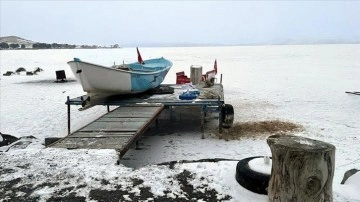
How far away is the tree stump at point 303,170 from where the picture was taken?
383 cm

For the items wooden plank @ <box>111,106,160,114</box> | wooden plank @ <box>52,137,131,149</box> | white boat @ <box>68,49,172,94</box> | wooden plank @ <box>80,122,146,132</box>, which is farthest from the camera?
white boat @ <box>68,49,172,94</box>

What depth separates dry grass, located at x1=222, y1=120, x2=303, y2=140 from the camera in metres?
10.0

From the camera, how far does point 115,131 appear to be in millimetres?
7227

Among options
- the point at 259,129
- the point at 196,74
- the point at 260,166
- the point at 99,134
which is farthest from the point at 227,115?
the point at 196,74

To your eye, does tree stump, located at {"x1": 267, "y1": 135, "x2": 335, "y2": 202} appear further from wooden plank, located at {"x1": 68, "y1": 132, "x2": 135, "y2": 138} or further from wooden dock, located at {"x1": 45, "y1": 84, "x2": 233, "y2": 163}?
wooden plank, located at {"x1": 68, "y1": 132, "x2": 135, "y2": 138}

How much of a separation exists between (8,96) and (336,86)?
64.1 ft

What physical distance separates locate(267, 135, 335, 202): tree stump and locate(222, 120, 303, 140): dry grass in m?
5.79

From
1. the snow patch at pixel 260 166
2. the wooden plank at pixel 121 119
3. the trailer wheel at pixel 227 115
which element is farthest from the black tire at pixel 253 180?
the trailer wheel at pixel 227 115

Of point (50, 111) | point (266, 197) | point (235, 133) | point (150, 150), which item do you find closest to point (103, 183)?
point (266, 197)

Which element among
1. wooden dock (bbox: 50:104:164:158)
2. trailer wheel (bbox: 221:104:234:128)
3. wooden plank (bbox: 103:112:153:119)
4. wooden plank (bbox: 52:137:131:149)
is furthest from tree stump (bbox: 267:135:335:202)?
trailer wheel (bbox: 221:104:234:128)

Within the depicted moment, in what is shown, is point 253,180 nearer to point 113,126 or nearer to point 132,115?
point 113,126

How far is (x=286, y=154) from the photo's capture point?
12.9ft

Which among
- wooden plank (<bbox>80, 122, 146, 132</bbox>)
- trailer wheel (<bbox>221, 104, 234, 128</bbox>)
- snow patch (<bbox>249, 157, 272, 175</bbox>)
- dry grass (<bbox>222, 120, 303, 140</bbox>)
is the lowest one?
dry grass (<bbox>222, 120, 303, 140</bbox>)

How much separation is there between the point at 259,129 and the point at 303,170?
6.77 m
